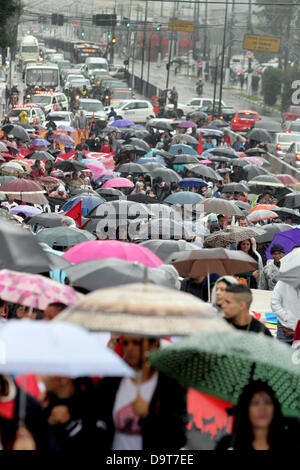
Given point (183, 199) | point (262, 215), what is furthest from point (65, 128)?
point (262, 215)

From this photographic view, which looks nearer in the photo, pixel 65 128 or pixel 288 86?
pixel 65 128

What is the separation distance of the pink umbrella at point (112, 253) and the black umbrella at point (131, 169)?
516 inches

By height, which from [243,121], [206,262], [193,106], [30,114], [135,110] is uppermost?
[206,262]

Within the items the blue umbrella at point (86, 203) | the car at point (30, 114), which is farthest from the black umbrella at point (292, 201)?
the car at point (30, 114)

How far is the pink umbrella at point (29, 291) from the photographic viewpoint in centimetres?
720

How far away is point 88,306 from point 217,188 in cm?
1769

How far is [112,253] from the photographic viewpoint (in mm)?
9195

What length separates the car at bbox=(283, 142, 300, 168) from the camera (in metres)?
37.5

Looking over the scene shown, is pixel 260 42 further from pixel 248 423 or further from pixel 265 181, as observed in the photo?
pixel 248 423

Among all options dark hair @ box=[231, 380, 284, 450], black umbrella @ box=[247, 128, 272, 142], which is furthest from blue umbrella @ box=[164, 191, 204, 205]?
black umbrella @ box=[247, 128, 272, 142]

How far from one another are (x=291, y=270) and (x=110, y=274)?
1886mm

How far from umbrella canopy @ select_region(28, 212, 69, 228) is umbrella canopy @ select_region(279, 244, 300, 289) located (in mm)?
4330

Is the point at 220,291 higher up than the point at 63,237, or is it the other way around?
the point at 220,291

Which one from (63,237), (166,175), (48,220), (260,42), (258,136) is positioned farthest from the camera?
(260,42)
